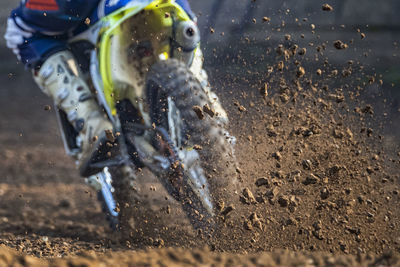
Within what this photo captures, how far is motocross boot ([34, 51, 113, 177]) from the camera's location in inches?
123

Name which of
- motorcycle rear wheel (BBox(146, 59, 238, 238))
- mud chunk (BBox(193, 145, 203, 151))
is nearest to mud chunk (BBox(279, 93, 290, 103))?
motorcycle rear wheel (BBox(146, 59, 238, 238))

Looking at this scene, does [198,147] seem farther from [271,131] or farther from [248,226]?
[271,131]

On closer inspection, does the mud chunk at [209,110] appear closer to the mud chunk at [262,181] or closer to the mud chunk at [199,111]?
the mud chunk at [199,111]

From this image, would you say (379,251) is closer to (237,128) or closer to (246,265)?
(246,265)

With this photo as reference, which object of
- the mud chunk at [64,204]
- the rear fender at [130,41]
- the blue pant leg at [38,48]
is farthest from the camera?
the mud chunk at [64,204]

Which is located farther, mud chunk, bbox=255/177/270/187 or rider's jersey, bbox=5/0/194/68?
rider's jersey, bbox=5/0/194/68

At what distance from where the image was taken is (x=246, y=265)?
6.67 feet

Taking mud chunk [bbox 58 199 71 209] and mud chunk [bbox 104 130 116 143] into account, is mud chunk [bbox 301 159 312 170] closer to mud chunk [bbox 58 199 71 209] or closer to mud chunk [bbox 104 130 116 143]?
mud chunk [bbox 104 130 116 143]

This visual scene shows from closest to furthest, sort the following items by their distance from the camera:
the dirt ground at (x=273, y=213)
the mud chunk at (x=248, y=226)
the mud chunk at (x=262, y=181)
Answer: the dirt ground at (x=273, y=213), the mud chunk at (x=248, y=226), the mud chunk at (x=262, y=181)

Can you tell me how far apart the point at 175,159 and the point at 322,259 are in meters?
1.06

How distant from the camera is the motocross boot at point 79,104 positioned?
3127 mm

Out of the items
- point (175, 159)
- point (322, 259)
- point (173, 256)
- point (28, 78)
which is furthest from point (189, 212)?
→ point (28, 78)

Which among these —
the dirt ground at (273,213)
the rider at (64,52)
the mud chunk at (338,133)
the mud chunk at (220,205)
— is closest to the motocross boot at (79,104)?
the rider at (64,52)

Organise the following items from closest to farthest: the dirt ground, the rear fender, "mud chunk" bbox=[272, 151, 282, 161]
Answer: the dirt ground → "mud chunk" bbox=[272, 151, 282, 161] → the rear fender
